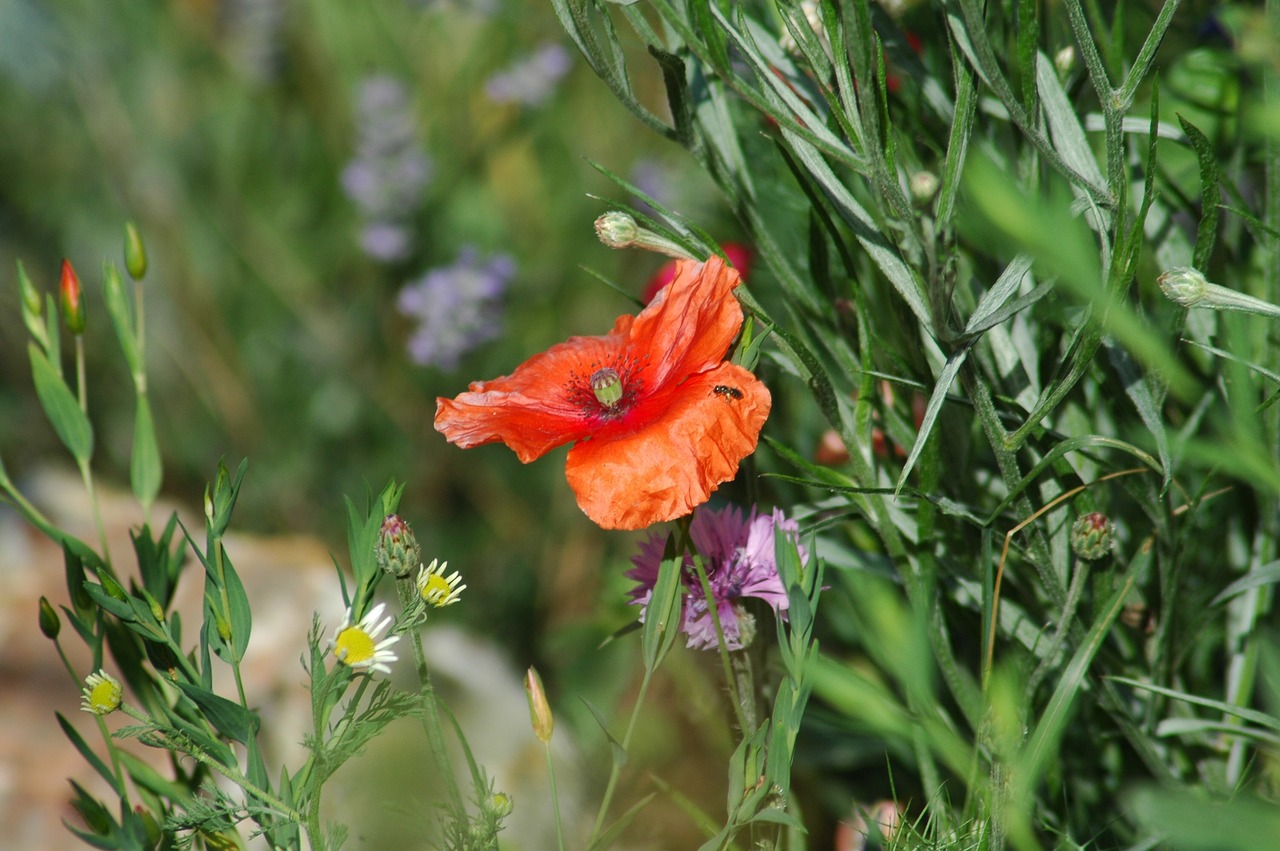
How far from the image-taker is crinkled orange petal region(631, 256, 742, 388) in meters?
0.38

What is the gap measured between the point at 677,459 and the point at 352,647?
0.12m

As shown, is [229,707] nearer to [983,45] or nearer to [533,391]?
[533,391]

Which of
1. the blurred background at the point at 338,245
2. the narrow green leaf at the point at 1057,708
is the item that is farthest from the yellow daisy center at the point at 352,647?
the blurred background at the point at 338,245

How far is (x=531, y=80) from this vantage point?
1177mm

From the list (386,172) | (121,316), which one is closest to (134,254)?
(121,316)

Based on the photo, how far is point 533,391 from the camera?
0.43m

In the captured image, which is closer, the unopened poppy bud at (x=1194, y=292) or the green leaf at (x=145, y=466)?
the unopened poppy bud at (x=1194, y=292)

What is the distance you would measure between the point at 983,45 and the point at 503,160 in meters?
1.15

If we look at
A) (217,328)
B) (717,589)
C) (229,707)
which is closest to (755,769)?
(717,589)

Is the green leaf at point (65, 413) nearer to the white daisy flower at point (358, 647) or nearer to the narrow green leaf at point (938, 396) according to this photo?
the white daisy flower at point (358, 647)

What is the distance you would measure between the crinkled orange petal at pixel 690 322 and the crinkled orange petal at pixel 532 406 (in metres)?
0.03

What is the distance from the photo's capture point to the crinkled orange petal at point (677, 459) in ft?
1.18

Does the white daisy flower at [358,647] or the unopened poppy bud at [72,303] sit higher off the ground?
the unopened poppy bud at [72,303]

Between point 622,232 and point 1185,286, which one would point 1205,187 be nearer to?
point 1185,286
